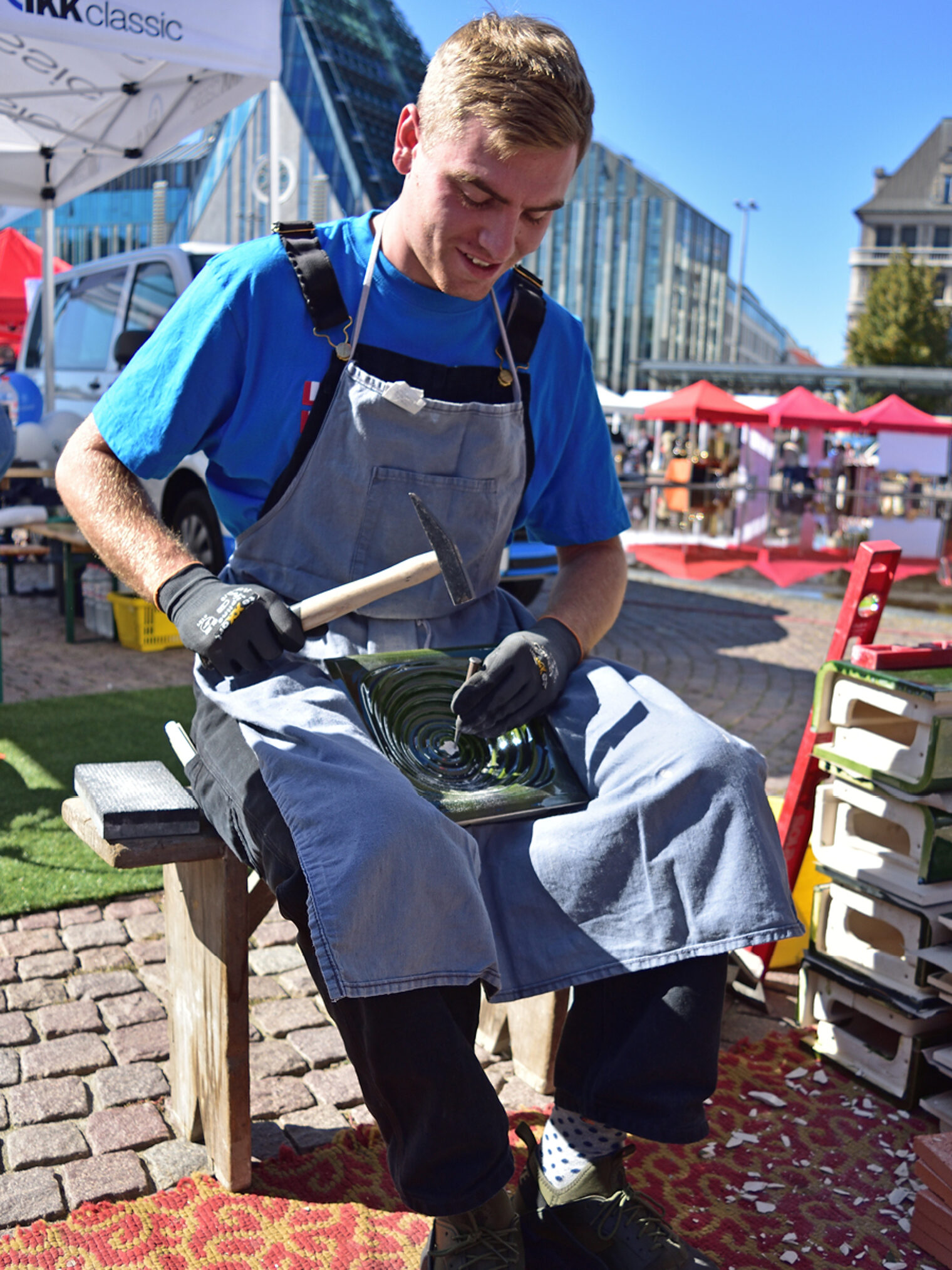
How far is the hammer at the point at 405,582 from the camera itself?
1.83m

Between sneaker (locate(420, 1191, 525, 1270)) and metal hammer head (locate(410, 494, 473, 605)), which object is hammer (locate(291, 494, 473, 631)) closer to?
metal hammer head (locate(410, 494, 473, 605))

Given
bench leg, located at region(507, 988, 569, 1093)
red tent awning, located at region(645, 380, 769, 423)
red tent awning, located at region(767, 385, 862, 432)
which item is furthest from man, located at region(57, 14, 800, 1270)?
red tent awning, located at region(767, 385, 862, 432)

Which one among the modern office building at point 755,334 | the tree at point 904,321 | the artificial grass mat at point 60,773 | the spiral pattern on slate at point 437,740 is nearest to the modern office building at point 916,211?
the modern office building at point 755,334

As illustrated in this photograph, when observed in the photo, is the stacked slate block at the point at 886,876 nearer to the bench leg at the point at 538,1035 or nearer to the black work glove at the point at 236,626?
the bench leg at the point at 538,1035

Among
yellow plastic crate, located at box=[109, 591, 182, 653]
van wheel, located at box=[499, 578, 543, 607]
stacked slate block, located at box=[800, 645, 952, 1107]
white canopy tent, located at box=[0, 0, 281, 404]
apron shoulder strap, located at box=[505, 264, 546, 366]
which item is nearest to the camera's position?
apron shoulder strap, located at box=[505, 264, 546, 366]

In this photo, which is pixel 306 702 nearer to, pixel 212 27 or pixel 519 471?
pixel 519 471

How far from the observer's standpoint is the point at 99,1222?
1943 millimetres

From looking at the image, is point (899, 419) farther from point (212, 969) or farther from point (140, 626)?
point (212, 969)

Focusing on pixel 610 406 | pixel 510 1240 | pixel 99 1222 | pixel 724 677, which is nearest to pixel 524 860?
pixel 510 1240

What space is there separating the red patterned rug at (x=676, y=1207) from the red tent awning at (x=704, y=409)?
17.5 metres

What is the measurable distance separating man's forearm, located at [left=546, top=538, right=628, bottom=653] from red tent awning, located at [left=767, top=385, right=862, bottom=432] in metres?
17.9

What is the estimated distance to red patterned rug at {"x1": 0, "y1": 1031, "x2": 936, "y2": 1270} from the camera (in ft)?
6.21

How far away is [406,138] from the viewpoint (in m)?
1.99

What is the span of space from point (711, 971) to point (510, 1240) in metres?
0.50
